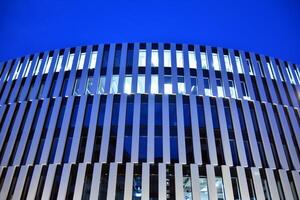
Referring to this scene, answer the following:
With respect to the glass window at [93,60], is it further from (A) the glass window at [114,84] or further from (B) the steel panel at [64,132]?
(B) the steel panel at [64,132]

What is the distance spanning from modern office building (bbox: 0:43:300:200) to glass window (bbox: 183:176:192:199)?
0.06m

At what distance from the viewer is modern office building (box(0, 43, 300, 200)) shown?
18.9 meters

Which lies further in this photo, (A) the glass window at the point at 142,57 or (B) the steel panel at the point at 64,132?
(A) the glass window at the point at 142,57

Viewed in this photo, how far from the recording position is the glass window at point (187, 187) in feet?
60.4

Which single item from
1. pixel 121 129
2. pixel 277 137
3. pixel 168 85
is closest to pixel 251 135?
pixel 277 137

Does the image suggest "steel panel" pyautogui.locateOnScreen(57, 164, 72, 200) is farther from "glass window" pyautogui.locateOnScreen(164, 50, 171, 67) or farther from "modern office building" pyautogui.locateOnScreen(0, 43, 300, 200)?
"glass window" pyautogui.locateOnScreen(164, 50, 171, 67)

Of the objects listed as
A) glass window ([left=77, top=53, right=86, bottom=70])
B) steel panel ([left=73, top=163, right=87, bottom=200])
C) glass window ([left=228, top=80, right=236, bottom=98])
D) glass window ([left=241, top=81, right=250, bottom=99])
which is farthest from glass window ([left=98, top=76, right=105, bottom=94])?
glass window ([left=241, top=81, right=250, bottom=99])

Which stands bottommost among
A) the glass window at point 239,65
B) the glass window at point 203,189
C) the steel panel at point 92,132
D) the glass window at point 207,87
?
the glass window at point 203,189

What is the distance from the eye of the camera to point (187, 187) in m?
18.7

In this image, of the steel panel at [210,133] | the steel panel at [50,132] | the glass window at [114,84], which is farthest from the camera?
the glass window at [114,84]

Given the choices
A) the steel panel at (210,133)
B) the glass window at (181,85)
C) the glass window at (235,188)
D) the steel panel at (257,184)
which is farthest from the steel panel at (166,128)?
the steel panel at (257,184)

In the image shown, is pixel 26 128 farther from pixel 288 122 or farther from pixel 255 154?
pixel 288 122

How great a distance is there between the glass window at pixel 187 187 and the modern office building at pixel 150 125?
65mm

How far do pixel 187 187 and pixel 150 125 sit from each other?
496 centimetres
